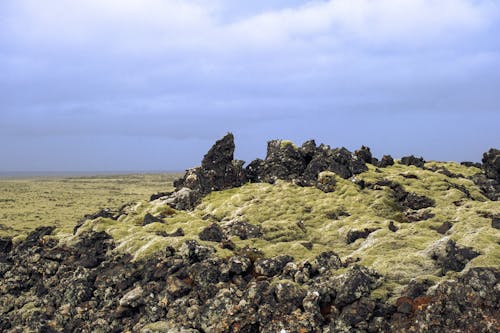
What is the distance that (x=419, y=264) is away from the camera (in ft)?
116

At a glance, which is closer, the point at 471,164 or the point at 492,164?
the point at 492,164

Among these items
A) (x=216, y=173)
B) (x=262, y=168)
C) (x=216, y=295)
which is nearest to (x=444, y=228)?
(x=216, y=295)

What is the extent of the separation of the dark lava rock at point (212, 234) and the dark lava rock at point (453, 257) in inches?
782

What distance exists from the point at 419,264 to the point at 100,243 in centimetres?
3162

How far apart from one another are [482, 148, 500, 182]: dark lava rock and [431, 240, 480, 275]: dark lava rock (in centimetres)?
3473

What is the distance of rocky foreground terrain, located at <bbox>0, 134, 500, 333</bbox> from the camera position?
30.1m

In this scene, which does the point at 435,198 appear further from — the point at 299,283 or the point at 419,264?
the point at 299,283

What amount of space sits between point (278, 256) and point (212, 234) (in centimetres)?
918

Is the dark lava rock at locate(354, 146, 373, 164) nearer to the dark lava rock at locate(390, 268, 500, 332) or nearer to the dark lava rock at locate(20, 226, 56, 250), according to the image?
the dark lava rock at locate(390, 268, 500, 332)

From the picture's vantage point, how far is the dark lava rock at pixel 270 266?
36.6 m

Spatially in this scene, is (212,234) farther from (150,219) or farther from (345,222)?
(345,222)

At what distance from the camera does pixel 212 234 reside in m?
45.1

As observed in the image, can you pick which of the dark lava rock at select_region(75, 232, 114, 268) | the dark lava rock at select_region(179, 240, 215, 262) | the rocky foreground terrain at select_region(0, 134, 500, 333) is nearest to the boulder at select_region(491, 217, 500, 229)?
the rocky foreground terrain at select_region(0, 134, 500, 333)

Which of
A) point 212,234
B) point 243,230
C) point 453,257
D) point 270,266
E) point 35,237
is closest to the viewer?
point 453,257
